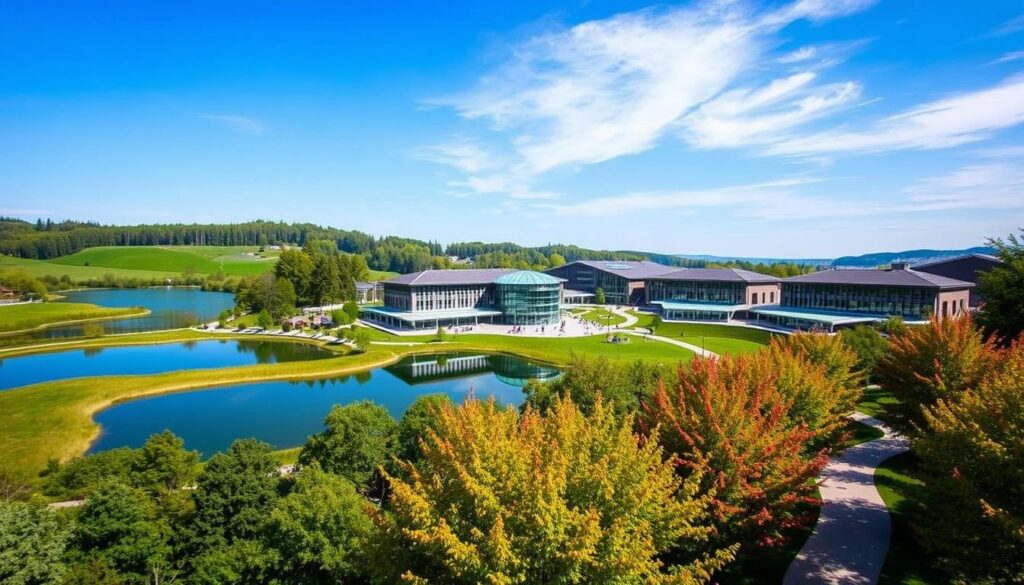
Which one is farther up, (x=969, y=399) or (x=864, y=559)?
(x=969, y=399)

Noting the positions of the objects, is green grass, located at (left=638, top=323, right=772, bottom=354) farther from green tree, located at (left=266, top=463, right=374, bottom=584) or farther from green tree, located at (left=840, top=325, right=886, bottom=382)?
green tree, located at (left=266, top=463, right=374, bottom=584)

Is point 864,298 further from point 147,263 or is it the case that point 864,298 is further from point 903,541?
point 147,263

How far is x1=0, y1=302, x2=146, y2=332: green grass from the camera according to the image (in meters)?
63.4

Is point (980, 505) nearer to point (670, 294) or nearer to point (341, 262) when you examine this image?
point (670, 294)

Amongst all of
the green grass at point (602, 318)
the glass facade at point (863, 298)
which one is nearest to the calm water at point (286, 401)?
the green grass at point (602, 318)

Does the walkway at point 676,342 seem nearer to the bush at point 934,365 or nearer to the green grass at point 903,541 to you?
the bush at point 934,365

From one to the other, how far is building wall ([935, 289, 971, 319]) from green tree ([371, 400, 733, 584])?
5947 cm

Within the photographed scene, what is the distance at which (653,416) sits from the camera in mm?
14117

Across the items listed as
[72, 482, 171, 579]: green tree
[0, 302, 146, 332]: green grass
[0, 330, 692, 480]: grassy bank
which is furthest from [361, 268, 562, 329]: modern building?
[72, 482, 171, 579]: green tree

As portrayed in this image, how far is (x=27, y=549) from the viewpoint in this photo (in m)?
11.3

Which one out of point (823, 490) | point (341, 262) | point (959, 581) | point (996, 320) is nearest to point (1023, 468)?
point (959, 581)

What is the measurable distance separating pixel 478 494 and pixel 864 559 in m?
12.1

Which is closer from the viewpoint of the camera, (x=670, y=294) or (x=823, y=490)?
(x=823, y=490)

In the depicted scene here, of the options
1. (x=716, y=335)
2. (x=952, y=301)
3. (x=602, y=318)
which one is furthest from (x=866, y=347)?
(x=602, y=318)
